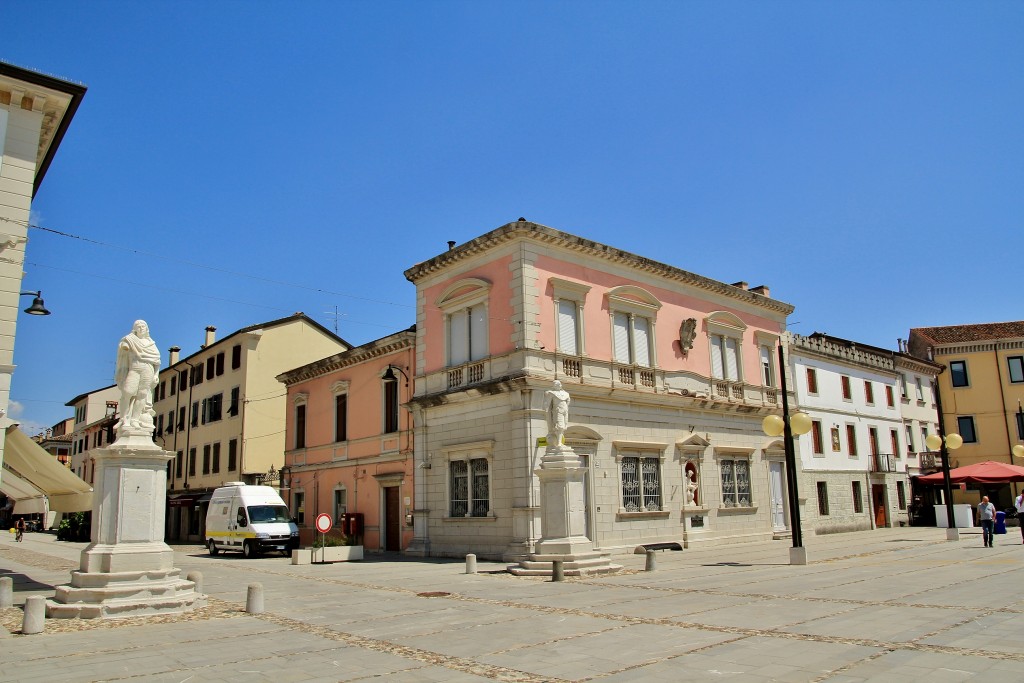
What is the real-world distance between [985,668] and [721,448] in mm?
20766

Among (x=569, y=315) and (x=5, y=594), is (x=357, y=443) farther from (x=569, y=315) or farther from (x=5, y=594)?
(x=5, y=594)

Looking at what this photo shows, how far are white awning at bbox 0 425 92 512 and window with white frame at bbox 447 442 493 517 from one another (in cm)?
1025

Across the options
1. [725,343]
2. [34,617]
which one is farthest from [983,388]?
[34,617]

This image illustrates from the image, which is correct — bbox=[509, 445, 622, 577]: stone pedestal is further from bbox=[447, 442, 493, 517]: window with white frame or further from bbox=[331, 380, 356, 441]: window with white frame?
bbox=[331, 380, 356, 441]: window with white frame

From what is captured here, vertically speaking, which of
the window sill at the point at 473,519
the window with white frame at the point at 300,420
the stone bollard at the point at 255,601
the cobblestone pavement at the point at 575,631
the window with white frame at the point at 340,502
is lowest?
the cobblestone pavement at the point at 575,631

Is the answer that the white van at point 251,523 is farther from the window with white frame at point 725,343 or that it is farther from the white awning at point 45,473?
the window with white frame at point 725,343

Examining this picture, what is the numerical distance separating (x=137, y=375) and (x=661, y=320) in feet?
59.8

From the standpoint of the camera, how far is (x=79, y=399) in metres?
66.2

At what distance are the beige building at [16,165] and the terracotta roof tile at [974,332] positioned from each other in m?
49.2

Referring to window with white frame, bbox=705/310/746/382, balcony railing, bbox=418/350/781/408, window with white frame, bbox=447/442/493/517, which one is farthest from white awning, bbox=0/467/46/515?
window with white frame, bbox=705/310/746/382

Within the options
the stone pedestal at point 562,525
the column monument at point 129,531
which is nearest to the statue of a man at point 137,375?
the column monument at point 129,531

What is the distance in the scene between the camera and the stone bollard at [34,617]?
10.0 meters

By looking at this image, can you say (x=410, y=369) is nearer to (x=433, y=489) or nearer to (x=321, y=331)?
(x=433, y=489)

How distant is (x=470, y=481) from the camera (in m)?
23.2
